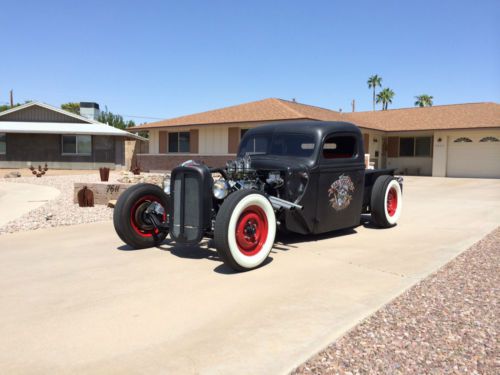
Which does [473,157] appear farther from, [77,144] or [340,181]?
[77,144]

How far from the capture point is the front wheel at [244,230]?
4234mm

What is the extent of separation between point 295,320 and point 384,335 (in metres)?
0.65

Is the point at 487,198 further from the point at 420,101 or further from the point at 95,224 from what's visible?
the point at 420,101

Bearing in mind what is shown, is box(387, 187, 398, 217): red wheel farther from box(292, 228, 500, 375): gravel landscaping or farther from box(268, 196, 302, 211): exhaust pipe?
box(292, 228, 500, 375): gravel landscaping

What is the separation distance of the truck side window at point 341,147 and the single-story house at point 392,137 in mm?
14006

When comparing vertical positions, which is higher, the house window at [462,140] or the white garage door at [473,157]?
the house window at [462,140]

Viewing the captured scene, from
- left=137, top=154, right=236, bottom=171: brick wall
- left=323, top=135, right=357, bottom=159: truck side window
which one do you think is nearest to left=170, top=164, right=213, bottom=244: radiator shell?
left=323, top=135, right=357, bottom=159: truck side window

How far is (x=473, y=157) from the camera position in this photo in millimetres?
23938

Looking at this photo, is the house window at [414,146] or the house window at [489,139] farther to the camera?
the house window at [414,146]

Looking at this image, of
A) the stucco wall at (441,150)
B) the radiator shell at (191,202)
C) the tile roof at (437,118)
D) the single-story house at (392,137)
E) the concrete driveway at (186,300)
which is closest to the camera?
the concrete driveway at (186,300)

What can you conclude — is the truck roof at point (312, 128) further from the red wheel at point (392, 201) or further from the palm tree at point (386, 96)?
the palm tree at point (386, 96)

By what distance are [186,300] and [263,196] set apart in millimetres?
1499

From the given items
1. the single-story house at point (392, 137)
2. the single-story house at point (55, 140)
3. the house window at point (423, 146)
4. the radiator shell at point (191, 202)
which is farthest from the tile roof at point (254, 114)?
the radiator shell at point (191, 202)

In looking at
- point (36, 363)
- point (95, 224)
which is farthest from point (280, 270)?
point (95, 224)
